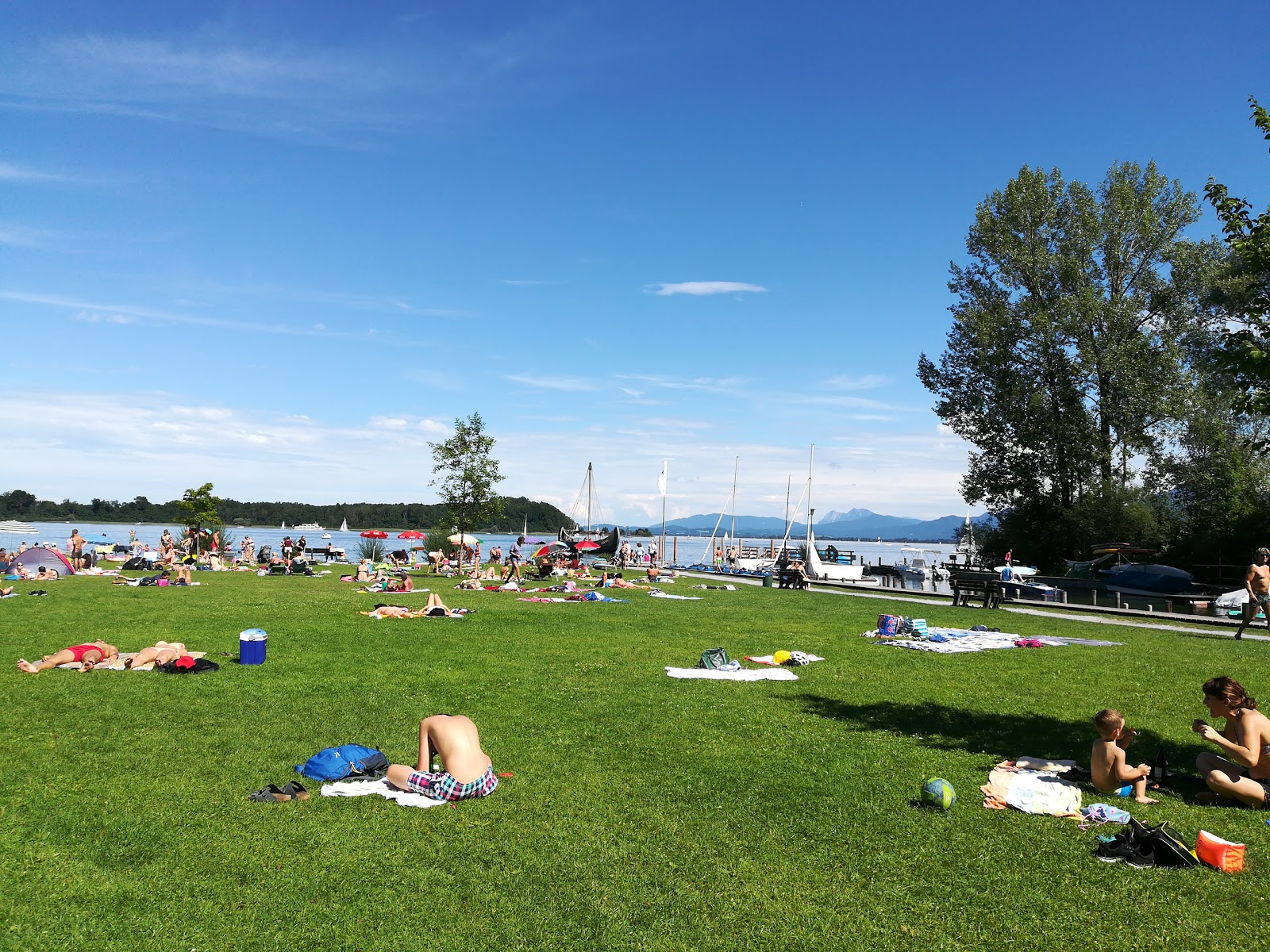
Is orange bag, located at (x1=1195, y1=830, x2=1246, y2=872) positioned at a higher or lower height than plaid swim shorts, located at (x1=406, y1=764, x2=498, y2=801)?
higher

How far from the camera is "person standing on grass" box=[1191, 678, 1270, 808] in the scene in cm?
678

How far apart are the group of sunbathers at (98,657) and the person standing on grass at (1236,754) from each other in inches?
475

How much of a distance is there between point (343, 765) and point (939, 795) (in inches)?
194

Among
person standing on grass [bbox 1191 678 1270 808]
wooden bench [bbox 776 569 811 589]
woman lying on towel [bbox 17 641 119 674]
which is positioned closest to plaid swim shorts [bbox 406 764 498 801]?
person standing on grass [bbox 1191 678 1270 808]

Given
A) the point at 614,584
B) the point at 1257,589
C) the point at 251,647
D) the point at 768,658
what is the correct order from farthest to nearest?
the point at 614,584
the point at 1257,589
the point at 768,658
the point at 251,647

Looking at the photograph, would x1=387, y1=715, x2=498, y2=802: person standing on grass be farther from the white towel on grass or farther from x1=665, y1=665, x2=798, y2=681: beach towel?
x1=665, y1=665, x2=798, y2=681: beach towel

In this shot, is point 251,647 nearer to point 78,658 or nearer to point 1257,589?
point 78,658

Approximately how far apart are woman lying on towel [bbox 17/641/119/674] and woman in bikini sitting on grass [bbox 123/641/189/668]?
0.27m

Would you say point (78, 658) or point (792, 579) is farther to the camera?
point (792, 579)

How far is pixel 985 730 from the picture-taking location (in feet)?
31.2

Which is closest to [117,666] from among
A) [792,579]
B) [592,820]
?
[592,820]

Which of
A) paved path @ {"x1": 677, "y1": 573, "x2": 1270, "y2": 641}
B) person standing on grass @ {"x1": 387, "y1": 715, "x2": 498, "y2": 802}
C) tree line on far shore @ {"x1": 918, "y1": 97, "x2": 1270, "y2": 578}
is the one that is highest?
tree line on far shore @ {"x1": 918, "y1": 97, "x2": 1270, "y2": 578}

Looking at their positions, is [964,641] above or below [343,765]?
above

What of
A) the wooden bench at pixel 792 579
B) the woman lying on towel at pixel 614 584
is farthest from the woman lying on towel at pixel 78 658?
the wooden bench at pixel 792 579
